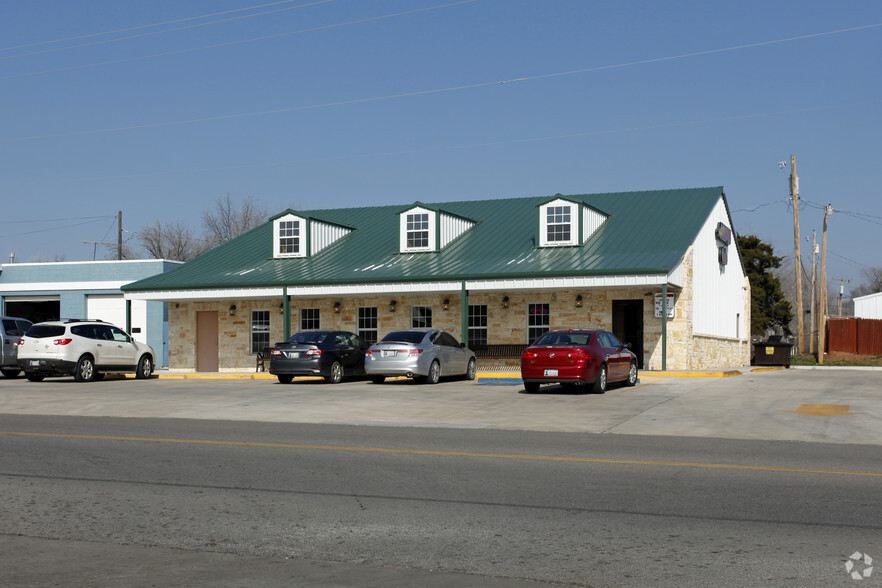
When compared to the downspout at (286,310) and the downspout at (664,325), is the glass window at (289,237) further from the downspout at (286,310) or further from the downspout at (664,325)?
the downspout at (664,325)

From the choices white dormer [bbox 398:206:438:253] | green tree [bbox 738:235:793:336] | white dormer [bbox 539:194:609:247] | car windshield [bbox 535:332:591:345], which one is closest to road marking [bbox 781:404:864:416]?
car windshield [bbox 535:332:591:345]

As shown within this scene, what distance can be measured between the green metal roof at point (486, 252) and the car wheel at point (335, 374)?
565 cm

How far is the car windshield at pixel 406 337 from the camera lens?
86.1 feet

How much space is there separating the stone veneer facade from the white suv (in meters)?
7.81

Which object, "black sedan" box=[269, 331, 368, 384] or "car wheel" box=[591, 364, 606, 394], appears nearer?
"car wheel" box=[591, 364, 606, 394]

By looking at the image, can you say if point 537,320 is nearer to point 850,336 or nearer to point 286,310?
point 286,310

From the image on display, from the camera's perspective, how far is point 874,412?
17969 mm

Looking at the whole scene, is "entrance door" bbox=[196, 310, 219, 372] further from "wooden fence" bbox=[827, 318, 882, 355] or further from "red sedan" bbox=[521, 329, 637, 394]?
"wooden fence" bbox=[827, 318, 882, 355]

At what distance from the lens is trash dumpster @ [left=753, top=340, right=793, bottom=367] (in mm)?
38406

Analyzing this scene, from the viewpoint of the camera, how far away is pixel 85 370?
2820 cm

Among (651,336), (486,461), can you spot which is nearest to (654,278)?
(651,336)

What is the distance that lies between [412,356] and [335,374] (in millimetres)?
3044

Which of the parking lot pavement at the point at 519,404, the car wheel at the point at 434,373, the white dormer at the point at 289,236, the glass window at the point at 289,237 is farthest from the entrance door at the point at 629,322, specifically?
the glass window at the point at 289,237

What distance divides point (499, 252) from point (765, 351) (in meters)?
12.7
